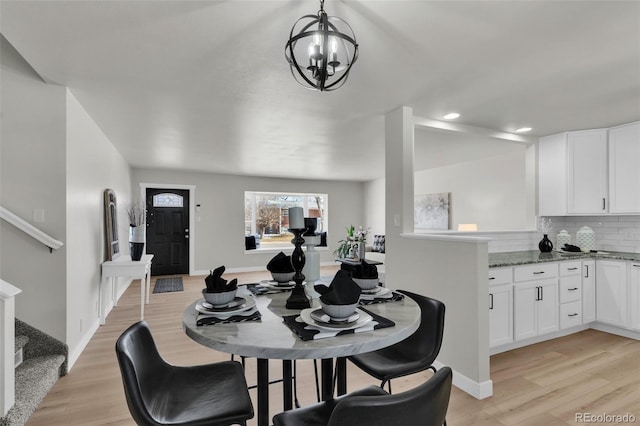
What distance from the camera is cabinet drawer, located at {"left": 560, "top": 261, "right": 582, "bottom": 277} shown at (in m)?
3.46

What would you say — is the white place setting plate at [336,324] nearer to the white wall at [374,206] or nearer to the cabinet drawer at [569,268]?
the cabinet drawer at [569,268]

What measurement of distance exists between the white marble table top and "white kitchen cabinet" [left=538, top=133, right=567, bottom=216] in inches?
150

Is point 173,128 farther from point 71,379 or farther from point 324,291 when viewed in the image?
point 324,291

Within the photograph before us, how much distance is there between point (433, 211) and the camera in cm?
712

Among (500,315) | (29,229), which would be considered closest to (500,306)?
(500,315)

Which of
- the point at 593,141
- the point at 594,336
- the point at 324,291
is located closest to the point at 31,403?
the point at 324,291

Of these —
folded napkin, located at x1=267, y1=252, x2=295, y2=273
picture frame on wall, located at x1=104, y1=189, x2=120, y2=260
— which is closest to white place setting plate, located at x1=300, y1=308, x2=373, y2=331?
folded napkin, located at x1=267, y1=252, x2=295, y2=273

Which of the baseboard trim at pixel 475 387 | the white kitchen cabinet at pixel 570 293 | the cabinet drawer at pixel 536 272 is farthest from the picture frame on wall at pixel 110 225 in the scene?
the white kitchen cabinet at pixel 570 293

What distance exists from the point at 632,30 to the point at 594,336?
315cm

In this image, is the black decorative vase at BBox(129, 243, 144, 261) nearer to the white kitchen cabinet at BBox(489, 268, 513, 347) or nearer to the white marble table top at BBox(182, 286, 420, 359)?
the white marble table top at BBox(182, 286, 420, 359)

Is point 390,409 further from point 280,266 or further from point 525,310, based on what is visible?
point 525,310

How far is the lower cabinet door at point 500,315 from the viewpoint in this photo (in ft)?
9.63

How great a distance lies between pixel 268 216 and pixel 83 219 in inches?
210

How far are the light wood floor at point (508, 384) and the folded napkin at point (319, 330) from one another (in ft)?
4.46
